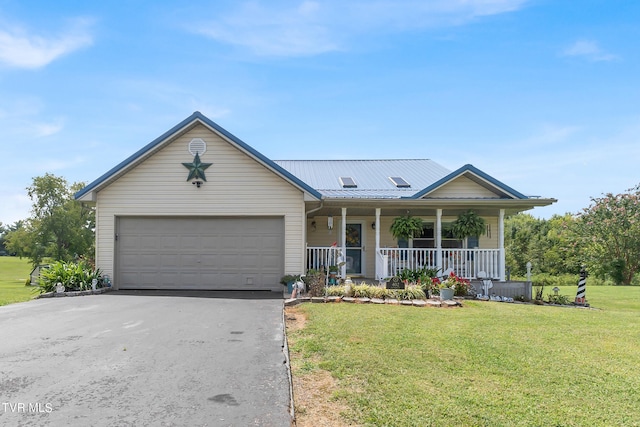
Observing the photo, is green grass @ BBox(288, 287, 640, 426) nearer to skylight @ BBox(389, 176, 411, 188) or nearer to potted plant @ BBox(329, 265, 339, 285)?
potted plant @ BBox(329, 265, 339, 285)

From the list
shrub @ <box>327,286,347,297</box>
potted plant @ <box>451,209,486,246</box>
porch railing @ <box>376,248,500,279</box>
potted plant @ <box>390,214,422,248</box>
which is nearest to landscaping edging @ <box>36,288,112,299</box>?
shrub @ <box>327,286,347,297</box>

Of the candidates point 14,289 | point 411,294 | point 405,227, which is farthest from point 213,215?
point 14,289

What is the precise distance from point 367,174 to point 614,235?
66.7 feet

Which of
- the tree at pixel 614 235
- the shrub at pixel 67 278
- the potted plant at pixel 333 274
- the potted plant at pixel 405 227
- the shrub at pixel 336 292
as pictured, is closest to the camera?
the shrub at pixel 336 292

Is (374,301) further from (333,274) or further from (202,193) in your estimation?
(202,193)

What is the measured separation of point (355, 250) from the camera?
1455 centimetres

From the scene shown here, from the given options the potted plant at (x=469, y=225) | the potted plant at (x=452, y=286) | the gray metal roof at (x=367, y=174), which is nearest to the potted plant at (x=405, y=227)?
the gray metal roof at (x=367, y=174)

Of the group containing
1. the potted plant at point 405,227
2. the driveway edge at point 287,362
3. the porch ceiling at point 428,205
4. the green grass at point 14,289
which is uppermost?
the porch ceiling at point 428,205

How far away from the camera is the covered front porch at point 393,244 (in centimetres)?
1230

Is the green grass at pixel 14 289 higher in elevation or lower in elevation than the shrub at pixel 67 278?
lower

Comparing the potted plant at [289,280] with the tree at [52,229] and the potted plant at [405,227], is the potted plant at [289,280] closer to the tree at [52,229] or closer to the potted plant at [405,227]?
the potted plant at [405,227]

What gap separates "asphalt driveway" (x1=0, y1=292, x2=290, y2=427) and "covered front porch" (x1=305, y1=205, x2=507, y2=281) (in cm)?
486

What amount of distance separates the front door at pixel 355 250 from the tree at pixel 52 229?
19.1 m

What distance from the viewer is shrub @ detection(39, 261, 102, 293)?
452 inches
